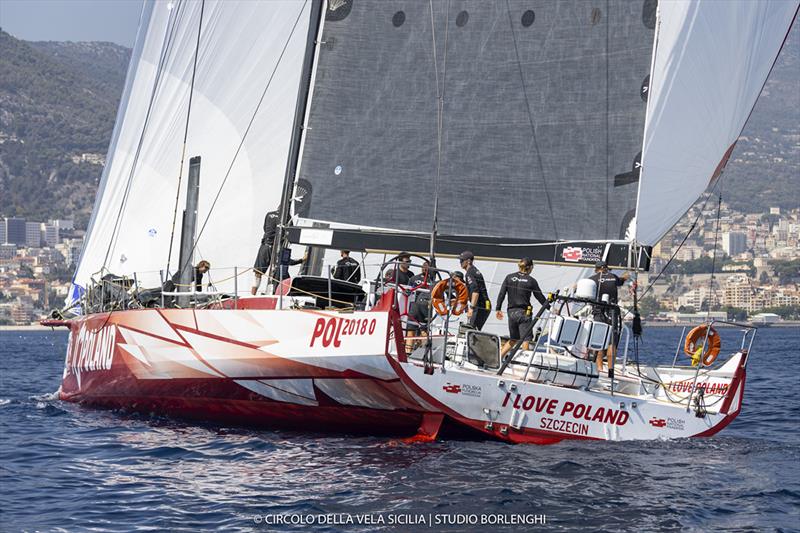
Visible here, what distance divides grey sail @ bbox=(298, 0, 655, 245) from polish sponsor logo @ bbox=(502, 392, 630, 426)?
80.7 inches

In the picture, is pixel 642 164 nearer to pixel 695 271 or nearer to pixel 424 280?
pixel 424 280

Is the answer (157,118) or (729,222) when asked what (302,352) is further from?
(729,222)

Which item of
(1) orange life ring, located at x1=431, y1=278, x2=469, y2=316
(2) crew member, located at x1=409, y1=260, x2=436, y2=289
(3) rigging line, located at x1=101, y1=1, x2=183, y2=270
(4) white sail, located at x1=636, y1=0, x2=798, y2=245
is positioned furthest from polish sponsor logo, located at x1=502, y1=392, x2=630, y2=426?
(3) rigging line, located at x1=101, y1=1, x2=183, y2=270

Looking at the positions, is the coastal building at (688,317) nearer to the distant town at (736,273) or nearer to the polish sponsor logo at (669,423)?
the distant town at (736,273)

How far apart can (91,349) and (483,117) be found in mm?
5694

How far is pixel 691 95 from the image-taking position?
463 inches

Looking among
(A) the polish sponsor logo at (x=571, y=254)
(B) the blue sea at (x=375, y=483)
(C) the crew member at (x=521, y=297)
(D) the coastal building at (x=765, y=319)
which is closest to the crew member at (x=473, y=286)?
(C) the crew member at (x=521, y=297)

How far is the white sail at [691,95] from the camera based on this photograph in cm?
1163

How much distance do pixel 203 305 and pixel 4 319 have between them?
335ft

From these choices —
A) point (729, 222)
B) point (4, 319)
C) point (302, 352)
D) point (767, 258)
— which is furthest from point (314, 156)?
point (729, 222)

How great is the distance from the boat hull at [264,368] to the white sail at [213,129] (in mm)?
2406

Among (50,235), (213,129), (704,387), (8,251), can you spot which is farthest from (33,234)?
(704,387)

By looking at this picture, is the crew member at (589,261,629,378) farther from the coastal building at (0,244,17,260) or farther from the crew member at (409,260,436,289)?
the coastal building at (0,244,17,260)

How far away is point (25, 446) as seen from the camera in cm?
1155
